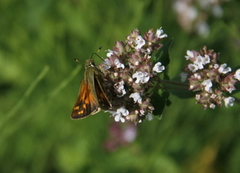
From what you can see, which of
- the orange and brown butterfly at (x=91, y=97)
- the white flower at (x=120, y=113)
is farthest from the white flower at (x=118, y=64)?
Answer: the white flower at (x=120, y=113)

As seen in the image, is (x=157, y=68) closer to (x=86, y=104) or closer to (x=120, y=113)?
(x=120, y=113)

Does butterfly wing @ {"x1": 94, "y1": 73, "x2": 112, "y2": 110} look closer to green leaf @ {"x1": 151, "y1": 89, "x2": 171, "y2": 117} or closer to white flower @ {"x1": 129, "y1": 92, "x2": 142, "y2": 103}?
white flower @ {"x1": 129, "y1": 92, "x2": 142, "y2": 103}

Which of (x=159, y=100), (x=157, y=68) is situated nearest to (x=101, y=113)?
(x=159, y=100)

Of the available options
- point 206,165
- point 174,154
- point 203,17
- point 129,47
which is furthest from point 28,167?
point 203,17

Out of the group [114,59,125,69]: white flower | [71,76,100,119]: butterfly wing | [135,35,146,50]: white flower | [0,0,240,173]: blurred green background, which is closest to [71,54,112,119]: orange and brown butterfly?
[71,76,100,119]: butterfly wing

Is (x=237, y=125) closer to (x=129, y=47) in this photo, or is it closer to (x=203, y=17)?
(x=203, y=17)
